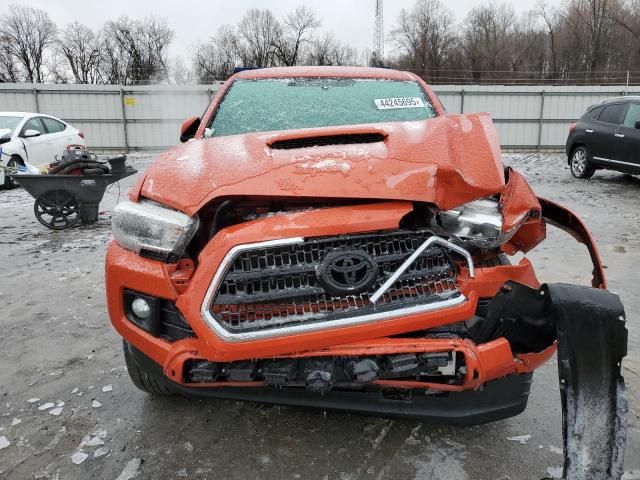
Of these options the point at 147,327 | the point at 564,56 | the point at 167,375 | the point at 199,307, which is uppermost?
the point at 564,56

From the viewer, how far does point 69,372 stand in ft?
9.82

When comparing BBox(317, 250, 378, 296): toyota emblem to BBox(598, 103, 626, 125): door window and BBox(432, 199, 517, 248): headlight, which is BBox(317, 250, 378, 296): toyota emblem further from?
BBox(598, 103, 626, 125): door window

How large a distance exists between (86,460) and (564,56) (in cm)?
4596

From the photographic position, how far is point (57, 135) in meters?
10.7

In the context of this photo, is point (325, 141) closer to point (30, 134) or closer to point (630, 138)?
point (630, 138)

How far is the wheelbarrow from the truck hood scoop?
5.10 metres

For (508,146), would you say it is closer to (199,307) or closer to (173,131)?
(173,131)

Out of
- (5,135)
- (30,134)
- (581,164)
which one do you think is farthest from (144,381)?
(581,164)

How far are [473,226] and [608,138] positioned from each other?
378 inches

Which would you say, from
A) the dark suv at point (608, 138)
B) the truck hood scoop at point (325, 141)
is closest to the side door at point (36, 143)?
the truck hood scoop at point (325, 141)

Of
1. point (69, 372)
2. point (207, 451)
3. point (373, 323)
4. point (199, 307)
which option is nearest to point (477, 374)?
point (373, 323)

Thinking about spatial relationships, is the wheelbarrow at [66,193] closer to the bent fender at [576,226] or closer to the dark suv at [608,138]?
the bent fender at [576,226]

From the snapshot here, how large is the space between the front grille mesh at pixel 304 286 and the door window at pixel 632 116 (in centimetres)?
956

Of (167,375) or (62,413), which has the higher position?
(167,375)
